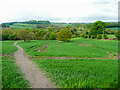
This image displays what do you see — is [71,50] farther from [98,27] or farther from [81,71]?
[98,27]

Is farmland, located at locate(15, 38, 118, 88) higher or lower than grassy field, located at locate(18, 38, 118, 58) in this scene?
higher

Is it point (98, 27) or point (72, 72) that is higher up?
point (98, 27)

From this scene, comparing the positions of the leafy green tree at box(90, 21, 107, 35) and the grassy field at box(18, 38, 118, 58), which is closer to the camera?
the grassy field at box(18, 38, 118, 58)

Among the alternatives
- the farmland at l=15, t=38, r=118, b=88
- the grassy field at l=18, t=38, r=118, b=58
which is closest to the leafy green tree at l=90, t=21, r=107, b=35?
the grassy field at l=18, t=38, r=118, b=58

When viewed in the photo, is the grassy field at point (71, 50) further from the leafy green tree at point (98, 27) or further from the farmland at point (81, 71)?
the leafy green tree at point (98, 27)

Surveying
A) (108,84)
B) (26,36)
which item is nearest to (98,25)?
(26,36)

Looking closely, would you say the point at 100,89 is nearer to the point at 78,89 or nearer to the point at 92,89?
the point at 92,89

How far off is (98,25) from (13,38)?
6324 centimetres

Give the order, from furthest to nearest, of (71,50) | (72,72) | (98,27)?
1. (98,27)
2. (71,50)
3. (72,72)

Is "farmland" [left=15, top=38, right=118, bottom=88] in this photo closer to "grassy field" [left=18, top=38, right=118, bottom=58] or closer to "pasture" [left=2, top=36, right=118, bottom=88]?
"pasture" [left=2, top=36, right=118, bottom=88]

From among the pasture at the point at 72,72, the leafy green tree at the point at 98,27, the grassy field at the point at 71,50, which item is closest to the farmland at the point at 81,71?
the pasture at the point at 72,72

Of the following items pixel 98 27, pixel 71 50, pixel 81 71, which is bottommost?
pixel 71 50

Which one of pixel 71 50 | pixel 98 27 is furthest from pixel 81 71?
pixel 98 27

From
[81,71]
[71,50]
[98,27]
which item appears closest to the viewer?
[81,71]
